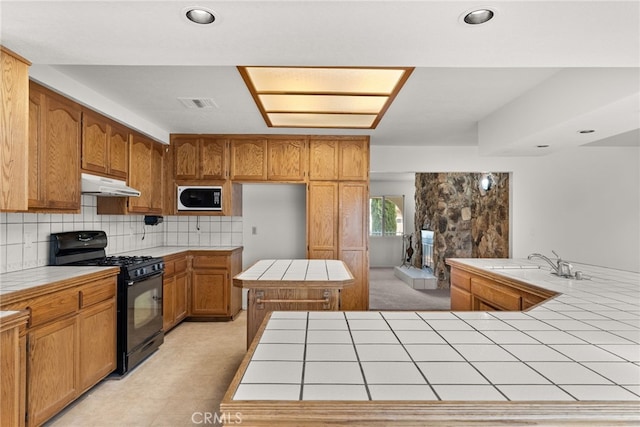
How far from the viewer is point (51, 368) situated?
202 cm

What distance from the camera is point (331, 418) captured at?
750mm

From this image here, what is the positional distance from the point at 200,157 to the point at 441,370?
385cm

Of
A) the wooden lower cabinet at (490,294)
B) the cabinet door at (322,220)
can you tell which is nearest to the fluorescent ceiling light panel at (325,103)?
the cabinet door at (322,220)

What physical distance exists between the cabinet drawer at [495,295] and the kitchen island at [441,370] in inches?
37.2

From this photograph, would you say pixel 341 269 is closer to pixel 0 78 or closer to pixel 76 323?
pixel 76 323

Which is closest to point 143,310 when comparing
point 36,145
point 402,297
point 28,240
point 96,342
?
point 96,342

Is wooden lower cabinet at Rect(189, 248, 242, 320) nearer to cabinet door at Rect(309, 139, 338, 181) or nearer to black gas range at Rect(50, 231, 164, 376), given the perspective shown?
black gas range at Rect(50, 231, 164, 376)

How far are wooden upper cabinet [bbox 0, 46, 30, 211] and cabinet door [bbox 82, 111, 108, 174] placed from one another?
3.17ft

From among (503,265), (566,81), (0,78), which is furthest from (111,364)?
(566,81)

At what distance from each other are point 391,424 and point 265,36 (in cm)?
138

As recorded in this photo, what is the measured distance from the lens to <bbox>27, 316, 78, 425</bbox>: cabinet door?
1893mm

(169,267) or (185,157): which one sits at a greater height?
(185,157)

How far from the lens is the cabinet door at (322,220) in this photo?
4129mm

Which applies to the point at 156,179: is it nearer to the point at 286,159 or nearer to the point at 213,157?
the point at 213,157
